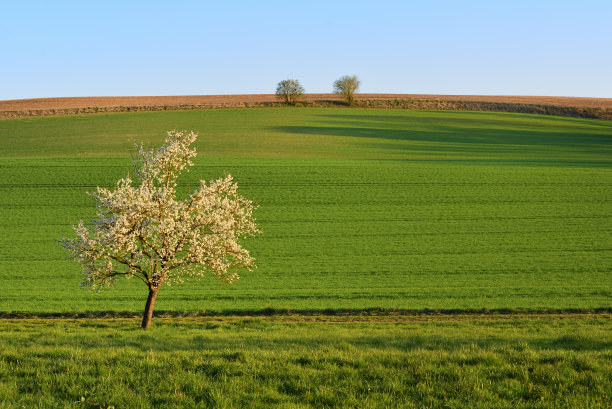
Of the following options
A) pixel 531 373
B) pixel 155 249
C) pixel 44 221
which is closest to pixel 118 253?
pixel 155 249

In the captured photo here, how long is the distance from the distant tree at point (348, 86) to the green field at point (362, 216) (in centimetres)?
2633

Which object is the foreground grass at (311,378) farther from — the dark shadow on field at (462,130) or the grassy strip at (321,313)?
the dark shadow on field at (462,130)

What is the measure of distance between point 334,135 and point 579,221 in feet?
125

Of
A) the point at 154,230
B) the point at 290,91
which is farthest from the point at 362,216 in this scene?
the point at 290,91

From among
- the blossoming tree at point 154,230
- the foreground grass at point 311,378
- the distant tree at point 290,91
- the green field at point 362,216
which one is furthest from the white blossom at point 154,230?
the distant tree at point 290,91

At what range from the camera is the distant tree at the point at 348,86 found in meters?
94.6

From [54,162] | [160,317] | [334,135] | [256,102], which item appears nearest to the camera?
[160,317]

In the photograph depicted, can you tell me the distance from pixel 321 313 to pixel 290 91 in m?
76.4

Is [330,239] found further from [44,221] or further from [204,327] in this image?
[44,221]

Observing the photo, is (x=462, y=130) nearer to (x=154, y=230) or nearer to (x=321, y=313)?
(x=321, y=313)

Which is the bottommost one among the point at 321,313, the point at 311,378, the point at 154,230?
the point at 321,313

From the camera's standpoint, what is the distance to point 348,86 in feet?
313

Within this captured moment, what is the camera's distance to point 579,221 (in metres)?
35.0

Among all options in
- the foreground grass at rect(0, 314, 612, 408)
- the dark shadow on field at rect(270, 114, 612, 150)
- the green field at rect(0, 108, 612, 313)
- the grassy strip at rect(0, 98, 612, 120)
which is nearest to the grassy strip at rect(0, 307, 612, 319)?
the green field at rect(0, 108, 612, 313)
